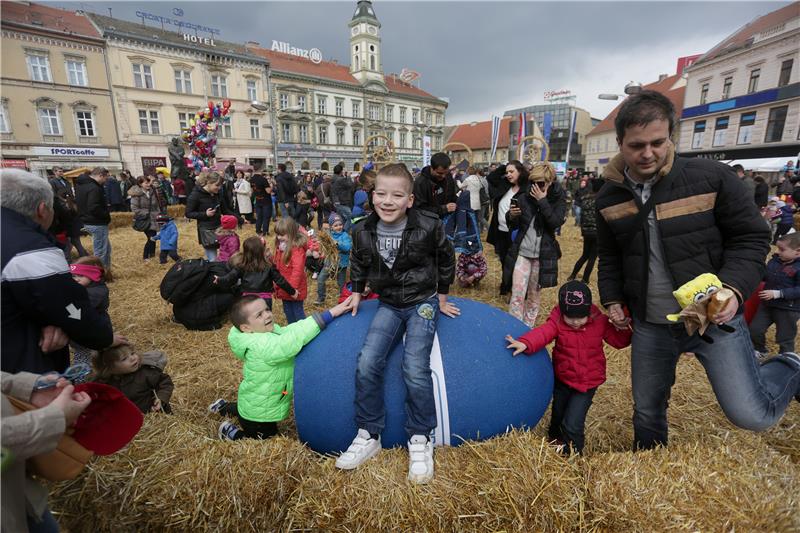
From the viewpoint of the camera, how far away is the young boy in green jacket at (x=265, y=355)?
3.07 metres

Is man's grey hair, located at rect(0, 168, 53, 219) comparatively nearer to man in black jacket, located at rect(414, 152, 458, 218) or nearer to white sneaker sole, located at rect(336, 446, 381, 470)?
white sneaker sole, located at rect(336, 446, 381, 470)

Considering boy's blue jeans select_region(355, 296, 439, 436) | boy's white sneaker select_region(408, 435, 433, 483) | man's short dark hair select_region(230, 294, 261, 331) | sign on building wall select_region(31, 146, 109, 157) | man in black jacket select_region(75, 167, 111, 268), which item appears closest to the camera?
boy's white sneaker select_region(408, 435, 433, 483)

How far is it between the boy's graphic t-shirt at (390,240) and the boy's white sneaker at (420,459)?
1.29 metres

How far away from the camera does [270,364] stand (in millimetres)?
3123

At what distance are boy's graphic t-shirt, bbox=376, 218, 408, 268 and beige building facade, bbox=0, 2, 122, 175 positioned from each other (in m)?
42.1

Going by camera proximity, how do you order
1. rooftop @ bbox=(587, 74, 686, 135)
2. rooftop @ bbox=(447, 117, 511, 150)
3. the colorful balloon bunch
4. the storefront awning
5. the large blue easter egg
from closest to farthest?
the large blue easter egg < the colorful balloon bunch < the storefront awning < rooftop @ bbox=(587, 74, 686, 135) < rooftop @ bbox=(447, 117, 511, 150)

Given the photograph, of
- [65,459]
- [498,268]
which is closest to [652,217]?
[65,459]

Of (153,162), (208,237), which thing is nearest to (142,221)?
(208,237)

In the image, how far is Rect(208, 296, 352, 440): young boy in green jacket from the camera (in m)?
3.07

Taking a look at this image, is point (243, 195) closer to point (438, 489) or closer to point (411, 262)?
point (411, 262)

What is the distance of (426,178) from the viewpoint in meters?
6.53

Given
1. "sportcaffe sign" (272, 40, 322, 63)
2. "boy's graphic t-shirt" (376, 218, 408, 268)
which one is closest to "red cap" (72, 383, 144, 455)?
"boy's graphic t-shirt" (376, 218, 408, 268)

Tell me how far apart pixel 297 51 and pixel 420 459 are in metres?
65.6

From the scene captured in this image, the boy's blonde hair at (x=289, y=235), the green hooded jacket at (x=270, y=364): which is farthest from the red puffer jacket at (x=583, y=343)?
the boy's blonde hair at (x=289, y=235)
